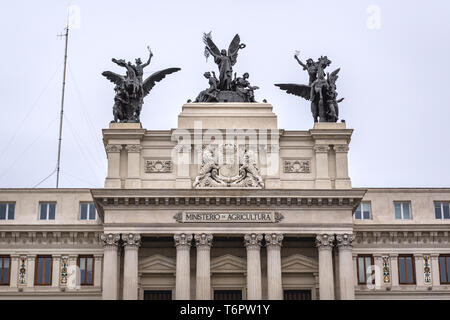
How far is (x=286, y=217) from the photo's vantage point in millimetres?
56062

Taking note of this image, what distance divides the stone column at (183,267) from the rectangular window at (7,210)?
12.7 m

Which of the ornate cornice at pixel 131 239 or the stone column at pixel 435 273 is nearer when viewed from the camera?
the ornate cornice at pixel 131 239

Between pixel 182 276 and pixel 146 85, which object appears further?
pixel 146 85

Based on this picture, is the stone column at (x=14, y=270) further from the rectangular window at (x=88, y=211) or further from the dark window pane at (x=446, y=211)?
the dark window pane at (x=446, y=211)

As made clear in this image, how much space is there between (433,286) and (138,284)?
18872mm

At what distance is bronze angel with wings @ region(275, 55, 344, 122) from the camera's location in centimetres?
5888

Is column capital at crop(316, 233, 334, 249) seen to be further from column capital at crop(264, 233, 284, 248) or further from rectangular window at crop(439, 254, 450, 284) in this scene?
rectangular window at crop(439, 254, 450, 284)

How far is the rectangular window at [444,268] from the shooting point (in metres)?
60.5

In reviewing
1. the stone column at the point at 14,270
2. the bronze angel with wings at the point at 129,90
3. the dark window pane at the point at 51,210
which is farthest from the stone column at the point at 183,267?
the stone column at the point at 14,270

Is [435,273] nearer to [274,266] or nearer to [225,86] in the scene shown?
[274,266]
